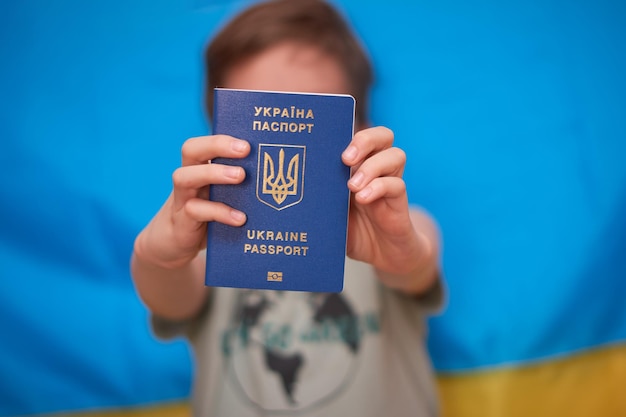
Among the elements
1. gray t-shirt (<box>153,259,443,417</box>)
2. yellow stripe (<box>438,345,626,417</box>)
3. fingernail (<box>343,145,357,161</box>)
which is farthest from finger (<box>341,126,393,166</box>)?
yellow stripe (<box>438,345,626,417</box>)

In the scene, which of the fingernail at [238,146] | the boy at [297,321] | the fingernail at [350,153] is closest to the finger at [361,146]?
the fingernail at [350,153]

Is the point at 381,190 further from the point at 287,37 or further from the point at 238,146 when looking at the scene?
the point at 287,37

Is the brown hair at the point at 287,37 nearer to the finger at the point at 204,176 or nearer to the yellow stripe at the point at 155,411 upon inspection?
the finger at the point at 204,176

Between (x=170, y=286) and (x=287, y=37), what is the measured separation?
50 centimetres

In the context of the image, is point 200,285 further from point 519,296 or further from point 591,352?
point 591,352

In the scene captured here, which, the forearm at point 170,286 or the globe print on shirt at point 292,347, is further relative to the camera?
the globe print on shirt at point 292,347

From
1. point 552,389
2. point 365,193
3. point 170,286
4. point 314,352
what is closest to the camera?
point 365,193

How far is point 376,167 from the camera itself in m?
0.73

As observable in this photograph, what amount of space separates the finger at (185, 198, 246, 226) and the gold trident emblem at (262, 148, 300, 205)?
4 cm

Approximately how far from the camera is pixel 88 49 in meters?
1.47

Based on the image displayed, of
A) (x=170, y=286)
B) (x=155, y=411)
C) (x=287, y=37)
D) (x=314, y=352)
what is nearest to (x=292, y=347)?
(x=314, y=352)

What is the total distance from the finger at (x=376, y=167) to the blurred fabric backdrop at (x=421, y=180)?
0.68m

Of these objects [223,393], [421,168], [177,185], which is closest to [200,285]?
[223,393]

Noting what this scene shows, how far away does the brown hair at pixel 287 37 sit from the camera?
1146 mm
